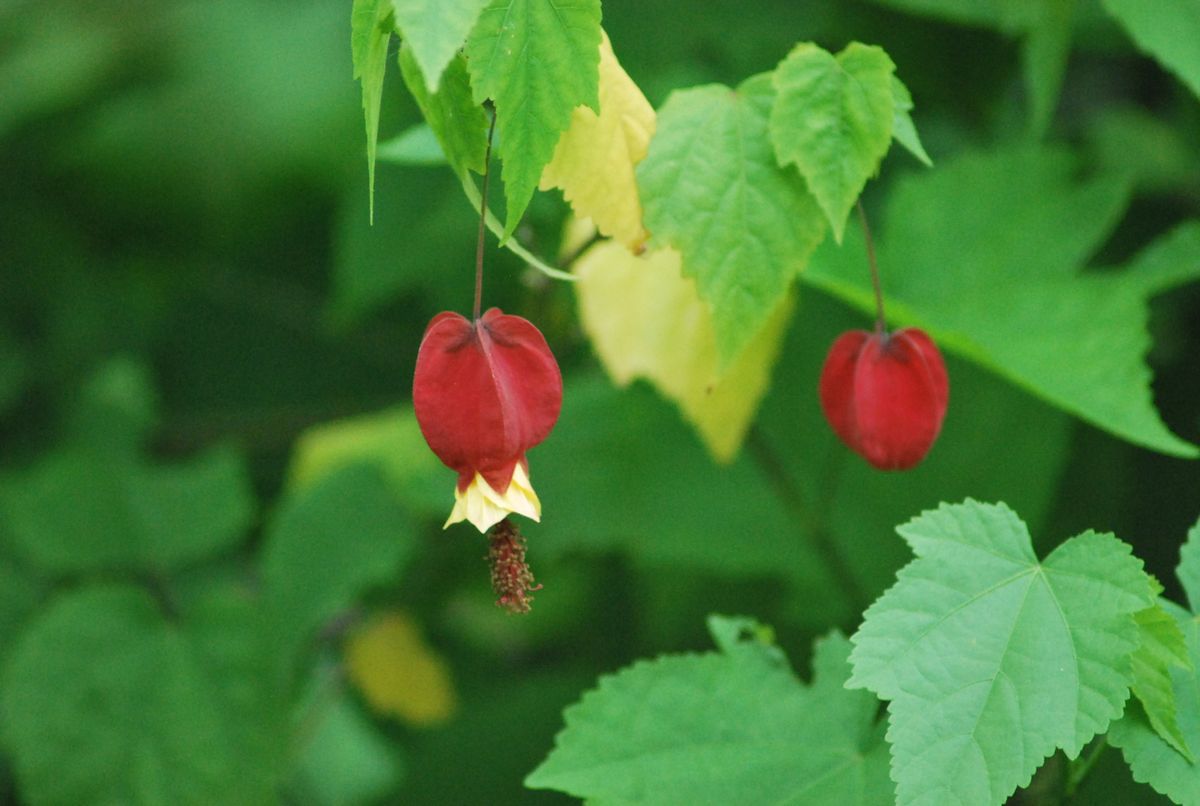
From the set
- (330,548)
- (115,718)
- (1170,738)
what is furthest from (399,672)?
(1170,738)

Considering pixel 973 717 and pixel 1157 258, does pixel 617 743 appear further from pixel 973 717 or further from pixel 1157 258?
pixel 1157 258

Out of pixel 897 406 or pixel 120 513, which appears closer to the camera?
pixel 897 406

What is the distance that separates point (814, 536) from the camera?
123 centimetres

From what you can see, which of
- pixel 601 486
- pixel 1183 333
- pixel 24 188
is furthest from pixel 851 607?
pixel 24 188

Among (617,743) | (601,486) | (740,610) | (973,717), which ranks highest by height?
(973,717)

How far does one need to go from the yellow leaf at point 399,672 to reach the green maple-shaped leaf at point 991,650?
1.10m

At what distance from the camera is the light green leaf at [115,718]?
3.77 ft

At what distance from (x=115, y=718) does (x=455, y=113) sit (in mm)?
807

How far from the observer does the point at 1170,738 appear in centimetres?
58

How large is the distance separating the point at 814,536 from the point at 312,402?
0.85m

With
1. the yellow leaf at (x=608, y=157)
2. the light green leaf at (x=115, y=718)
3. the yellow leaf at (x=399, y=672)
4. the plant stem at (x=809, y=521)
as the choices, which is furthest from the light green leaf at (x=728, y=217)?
the yellow leaf at (x=399, y=672)

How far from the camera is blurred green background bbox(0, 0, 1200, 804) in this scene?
3.83 ft

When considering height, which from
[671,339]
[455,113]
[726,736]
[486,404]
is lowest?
[726,736]

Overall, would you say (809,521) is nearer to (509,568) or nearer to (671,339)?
(671,339)
